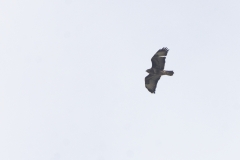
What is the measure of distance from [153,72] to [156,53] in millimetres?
2551

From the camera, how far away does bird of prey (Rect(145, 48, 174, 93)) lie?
5152cm

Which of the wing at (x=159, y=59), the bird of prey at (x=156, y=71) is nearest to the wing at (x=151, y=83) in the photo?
the bird of prey at (x=156, y=71)

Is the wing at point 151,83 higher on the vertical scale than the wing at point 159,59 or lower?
lower

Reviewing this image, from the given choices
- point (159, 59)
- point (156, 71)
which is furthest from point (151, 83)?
point (159, 59)

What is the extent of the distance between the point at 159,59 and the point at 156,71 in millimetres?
1694

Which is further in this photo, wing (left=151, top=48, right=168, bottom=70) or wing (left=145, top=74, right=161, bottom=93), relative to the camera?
wing (left=145, top=74, right=161, bottom=93)

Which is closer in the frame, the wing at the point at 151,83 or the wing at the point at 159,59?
the wing at the point at 159,59

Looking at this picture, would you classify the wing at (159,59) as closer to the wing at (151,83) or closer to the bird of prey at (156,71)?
the bird of prey at (156,71)

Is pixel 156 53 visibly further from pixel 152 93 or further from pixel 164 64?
pixel 152 93

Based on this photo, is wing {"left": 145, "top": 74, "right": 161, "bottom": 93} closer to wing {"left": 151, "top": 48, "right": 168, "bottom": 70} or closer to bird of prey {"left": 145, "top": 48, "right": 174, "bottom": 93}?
bird of prey {"left": 145, "top": 48, "right": 174, "bottom": 93}

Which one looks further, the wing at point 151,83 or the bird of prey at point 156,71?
the wing at point 151,83

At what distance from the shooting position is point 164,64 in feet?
172

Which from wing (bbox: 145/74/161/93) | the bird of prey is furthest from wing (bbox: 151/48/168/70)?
wing (bbox: 145/74/161/93)

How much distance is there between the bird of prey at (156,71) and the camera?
51.5 metres
